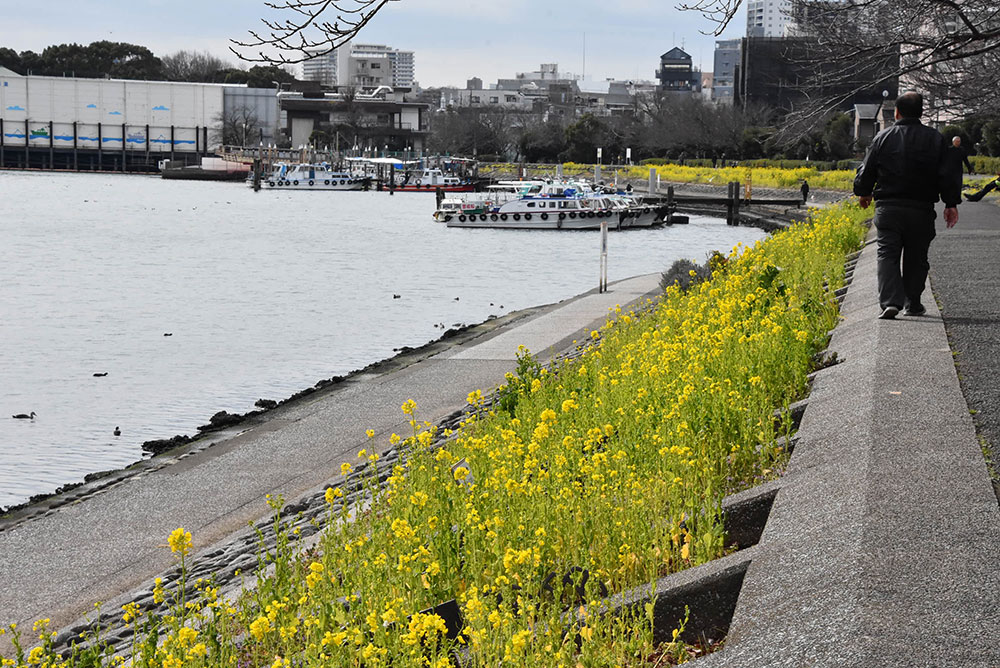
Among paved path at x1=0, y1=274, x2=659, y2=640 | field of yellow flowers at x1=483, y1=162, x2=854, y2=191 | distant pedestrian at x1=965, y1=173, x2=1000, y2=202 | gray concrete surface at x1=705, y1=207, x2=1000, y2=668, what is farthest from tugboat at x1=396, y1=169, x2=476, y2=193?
gray concrete surface at x1=705, y1=207, x2=1000, y2=668

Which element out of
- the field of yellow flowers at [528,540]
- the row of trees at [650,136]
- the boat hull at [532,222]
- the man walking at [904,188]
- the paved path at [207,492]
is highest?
the row of trees at [650,136]

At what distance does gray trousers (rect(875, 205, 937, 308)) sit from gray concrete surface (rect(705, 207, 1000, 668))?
2249 mm

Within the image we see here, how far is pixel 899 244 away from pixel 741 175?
80927mm

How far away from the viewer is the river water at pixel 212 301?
18328mm

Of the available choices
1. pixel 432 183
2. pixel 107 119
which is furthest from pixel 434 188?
pixel 107 119

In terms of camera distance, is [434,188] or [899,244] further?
[434,188]

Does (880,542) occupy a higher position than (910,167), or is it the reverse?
(910,167)

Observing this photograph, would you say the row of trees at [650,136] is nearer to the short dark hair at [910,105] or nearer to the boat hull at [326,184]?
the boat hull at [326,184]

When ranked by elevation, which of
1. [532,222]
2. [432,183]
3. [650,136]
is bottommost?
[532,222]

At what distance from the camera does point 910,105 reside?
35.6 ft

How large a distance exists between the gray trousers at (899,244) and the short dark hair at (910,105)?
0.78m

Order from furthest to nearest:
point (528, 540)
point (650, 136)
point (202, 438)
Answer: point (650, 136)
point (202, 438)
point (528, 540)

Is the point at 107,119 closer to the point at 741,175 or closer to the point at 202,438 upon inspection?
the point at 741,175

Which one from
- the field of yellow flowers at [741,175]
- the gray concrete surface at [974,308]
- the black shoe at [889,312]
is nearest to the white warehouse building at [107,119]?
the field of yellow flowers at [741,175]
